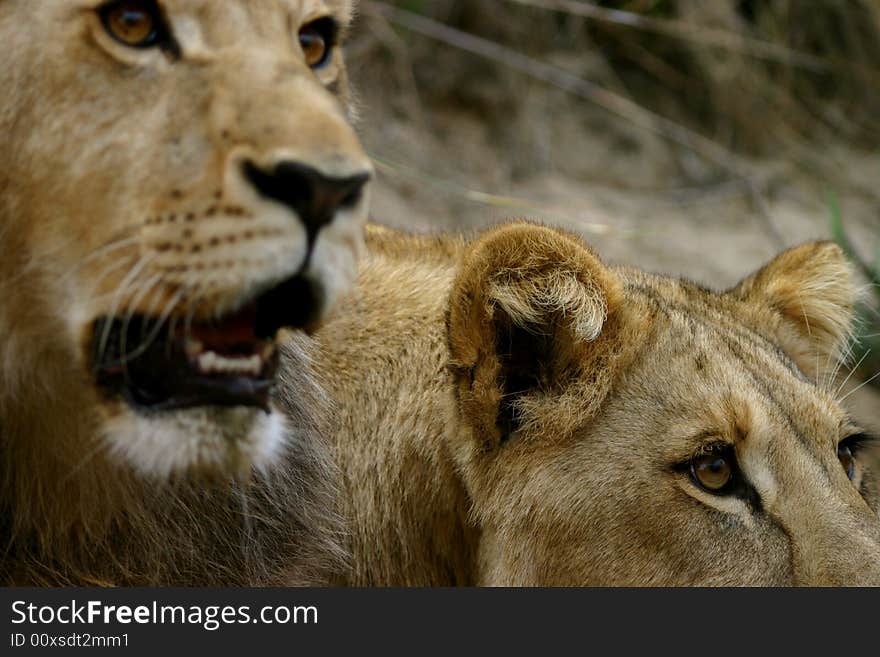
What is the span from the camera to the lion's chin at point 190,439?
93.4 inches

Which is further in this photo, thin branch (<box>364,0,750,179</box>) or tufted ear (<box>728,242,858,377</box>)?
thin branch (<box>364,0,750,179</box>)

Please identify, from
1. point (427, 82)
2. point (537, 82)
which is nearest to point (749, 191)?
point (537, 82)

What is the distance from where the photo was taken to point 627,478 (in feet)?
10.1

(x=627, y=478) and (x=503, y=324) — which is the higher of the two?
(x=503, y=324)

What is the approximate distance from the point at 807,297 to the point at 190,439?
209 centimetres

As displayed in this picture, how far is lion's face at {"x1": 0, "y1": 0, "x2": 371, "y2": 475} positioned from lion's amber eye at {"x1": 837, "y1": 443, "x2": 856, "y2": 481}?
5.34ft

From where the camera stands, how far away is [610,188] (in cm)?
695

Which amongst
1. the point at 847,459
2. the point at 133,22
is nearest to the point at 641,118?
the point at 847,459

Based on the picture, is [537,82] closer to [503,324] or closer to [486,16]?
[486,16]

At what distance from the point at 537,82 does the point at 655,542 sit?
4.48m

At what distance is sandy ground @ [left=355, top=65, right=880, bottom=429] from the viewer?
6.33m

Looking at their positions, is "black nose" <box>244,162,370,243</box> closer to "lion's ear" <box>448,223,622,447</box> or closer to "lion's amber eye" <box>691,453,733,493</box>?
"lion's ear" <box>448,223,622,447</box>

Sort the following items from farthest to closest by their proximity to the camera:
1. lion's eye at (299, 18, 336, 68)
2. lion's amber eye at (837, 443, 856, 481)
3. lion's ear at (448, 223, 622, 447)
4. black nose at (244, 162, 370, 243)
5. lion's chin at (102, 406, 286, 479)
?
lion's amber eye at (837, 443, 856, 481), lion's ear at (448, 223, 622, 447), lion's eye at (299, 18, 336, 68), lion's chin at (102, 406, 286, 479), black nose at (244, 162, 370, 243)

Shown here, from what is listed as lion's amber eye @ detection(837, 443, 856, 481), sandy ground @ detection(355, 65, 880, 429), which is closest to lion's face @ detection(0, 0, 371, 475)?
lion's amber eye @ detection(837, 443, 856, 481)
